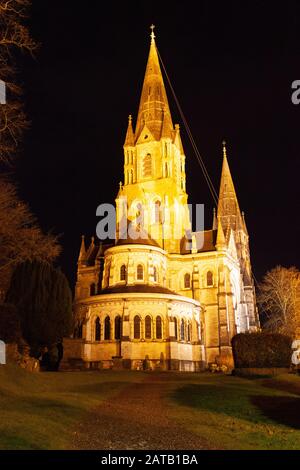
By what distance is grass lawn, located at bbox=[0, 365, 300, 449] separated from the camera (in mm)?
11805

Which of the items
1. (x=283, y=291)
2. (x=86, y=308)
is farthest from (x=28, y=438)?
(x=283, y=291)

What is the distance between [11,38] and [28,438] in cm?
1152

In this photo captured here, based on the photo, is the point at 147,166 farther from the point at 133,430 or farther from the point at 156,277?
the point at 133,430

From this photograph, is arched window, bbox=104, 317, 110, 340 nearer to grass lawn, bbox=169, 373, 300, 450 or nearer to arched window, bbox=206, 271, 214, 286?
arched window, bbox=206, 271, 214, 286

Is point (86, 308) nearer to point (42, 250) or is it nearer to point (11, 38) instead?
point (42, 250)

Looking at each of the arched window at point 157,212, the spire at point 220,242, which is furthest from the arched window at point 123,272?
the spire at point 220,242

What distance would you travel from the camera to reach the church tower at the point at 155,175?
66294 mm

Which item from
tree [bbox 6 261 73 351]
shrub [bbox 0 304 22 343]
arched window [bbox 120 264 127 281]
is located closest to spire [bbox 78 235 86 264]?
arched window [bbox 120 264 127 281]

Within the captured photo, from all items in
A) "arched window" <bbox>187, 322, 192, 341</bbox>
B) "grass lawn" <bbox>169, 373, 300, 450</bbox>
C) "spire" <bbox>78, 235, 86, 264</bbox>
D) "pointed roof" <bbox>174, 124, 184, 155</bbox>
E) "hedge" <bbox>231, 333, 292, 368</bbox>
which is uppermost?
"pointed roof" <bbox>174, 124, 184, 155</bbox>

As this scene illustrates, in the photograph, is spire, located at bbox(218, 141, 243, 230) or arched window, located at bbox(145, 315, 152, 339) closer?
arched window, located at bbox(145, 315, 152, 339)

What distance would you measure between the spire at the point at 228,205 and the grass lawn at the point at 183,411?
63564 millimetres

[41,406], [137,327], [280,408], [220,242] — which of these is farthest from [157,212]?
[41,406]

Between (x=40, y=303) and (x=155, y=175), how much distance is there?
40778 mm

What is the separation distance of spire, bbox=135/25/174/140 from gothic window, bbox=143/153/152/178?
304 cm
